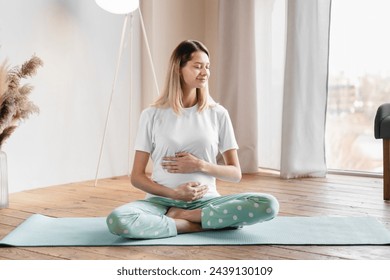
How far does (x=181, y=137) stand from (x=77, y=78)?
1.71m

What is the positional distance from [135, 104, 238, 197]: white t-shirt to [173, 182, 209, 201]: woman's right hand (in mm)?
43

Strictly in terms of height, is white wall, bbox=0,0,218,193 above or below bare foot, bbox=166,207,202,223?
above

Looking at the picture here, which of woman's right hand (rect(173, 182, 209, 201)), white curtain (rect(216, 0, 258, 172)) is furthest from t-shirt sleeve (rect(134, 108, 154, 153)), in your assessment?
white curtain (rect(216, 0, 258, 172))

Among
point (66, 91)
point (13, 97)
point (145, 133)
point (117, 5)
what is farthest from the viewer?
point (66, 91)

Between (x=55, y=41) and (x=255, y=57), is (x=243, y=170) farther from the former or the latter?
(x=55, y=41)

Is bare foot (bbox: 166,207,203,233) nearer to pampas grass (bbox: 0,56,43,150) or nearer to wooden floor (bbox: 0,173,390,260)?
wooden floor (bbox: 0,173,390,260)

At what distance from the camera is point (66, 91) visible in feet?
13.0

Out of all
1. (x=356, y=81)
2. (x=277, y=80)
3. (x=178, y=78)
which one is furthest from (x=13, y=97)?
(x=356, y=81)

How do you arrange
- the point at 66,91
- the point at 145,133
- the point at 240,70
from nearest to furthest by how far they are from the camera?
1. the point at 145,133
2. the point at 66,91
3. the point at 240,70

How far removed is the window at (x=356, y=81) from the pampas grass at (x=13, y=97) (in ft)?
7.23

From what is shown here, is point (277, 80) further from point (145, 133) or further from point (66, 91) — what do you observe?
point (145, 133)

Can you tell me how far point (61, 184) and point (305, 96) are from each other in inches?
67.6

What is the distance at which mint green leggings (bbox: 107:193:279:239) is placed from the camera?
92.1 inches

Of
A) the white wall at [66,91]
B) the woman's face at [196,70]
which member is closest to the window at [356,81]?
the white wall at [66,91]
